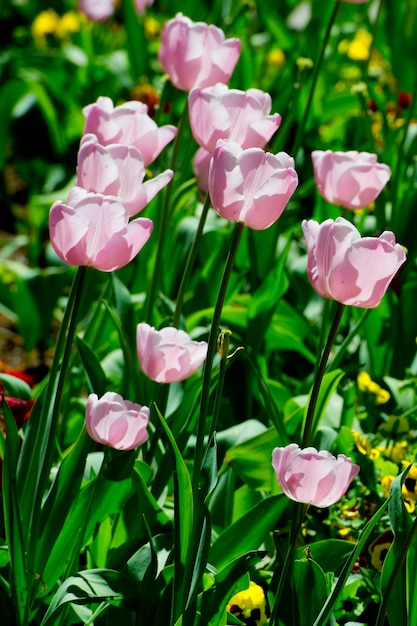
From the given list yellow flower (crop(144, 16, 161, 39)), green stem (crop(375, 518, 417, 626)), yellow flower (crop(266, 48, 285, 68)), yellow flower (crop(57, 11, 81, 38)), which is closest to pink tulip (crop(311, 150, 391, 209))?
green stem (crop(375, 518, 417, 626))

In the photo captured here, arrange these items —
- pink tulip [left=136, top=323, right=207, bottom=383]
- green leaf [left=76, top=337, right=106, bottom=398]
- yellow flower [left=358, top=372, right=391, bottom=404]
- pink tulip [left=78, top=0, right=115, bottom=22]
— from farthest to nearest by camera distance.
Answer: pink tulip [left=78, top=0, right=115, bottom=22] < yellow flower [left=358, top=372, right=391, bottom=404] < green leaf [left=76, top=337, right=106, bottom=398] < pink tulip [left=136, top=323, right=207, bottom=383]

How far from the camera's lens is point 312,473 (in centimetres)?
103

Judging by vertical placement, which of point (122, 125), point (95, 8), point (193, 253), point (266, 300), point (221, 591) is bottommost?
point (95, 8)

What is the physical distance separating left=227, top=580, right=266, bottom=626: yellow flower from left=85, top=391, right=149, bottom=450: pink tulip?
28 cm

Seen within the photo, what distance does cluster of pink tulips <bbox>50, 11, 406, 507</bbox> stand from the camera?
105 centimetres

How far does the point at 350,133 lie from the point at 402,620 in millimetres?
2225

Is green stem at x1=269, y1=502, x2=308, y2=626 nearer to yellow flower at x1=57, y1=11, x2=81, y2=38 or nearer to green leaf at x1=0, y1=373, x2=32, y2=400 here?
green leaf at x1=0, y1=373, x2=32, y2=400

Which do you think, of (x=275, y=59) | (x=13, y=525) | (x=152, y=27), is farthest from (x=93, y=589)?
(x=152, y=27)

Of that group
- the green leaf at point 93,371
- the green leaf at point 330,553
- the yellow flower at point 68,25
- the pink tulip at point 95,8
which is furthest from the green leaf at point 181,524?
the yellow flower at point 68,25

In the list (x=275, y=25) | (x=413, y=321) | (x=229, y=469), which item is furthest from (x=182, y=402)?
(x=275, y=25)

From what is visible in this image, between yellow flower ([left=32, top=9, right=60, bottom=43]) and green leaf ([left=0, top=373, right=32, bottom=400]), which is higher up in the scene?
green leaf ([left=0, top=373, right=32, bottom=400])

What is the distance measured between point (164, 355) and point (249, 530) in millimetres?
283

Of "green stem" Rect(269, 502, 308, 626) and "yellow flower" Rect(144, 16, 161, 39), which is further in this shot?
"yellow flower" Rect(144, 16, 161, 39)

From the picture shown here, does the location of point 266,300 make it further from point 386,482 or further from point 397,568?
point 397,568
